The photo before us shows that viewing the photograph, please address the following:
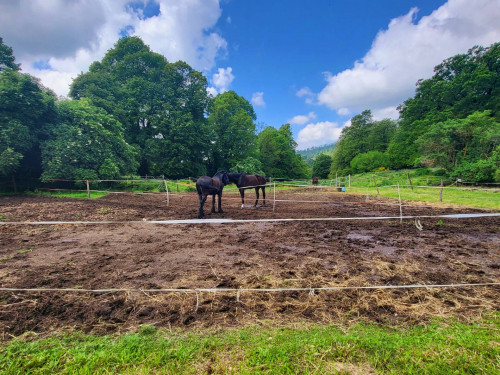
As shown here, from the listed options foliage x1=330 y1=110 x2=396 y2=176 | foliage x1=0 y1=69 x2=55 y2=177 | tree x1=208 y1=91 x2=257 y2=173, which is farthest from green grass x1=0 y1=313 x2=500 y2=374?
foliage x1=330 y1=110 x2=396 y2=176

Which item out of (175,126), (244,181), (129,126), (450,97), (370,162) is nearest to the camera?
(244,181)

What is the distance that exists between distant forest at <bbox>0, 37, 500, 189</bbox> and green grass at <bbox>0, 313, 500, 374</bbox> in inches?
561

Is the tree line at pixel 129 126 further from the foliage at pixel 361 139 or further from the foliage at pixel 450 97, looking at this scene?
the foliage at pixel 450 97

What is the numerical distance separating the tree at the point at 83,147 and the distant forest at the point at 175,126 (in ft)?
0.21

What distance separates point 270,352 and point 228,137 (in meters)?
28.1

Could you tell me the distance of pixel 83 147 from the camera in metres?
13.2

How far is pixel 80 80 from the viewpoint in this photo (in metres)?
19.0

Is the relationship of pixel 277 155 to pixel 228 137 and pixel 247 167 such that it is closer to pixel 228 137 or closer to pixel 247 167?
pixel 228 137

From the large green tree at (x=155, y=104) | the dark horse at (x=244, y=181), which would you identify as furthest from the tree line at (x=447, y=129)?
the large green tree at (x=155, y=104)

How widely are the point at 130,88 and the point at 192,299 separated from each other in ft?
84.7

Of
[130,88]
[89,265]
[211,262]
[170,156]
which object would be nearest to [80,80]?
[130,88]

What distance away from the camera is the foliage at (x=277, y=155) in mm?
35875

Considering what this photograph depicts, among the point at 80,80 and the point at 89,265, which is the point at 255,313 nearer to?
the point at 89,265

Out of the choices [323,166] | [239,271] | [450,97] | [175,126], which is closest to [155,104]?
[175,126]
